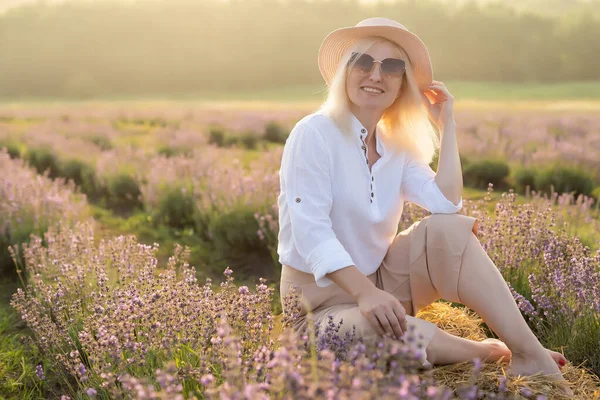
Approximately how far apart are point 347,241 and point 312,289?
0.28 meters

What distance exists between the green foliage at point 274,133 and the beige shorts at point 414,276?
10.7 meters

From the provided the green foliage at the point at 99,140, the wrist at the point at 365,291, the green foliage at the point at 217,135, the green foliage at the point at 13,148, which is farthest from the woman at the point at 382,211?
the green foliage at the point at 217,135

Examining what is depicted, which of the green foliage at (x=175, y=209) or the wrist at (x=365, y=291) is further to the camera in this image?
the green foliage at (x=175, y=209)

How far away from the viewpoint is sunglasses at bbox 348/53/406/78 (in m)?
2.94

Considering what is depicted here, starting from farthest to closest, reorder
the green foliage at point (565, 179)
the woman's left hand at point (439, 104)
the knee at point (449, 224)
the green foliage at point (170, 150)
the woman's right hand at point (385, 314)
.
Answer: the green foliage at point (170, 150)
the green foliage at point (565, 179)
the woman's left hand at point (439, 104)
the knee at point (449, 224)
the woman's right hand at point (385, 314)

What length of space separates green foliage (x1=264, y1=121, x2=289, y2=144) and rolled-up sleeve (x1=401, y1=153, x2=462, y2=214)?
410 inches

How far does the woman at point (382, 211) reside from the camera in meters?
2.70

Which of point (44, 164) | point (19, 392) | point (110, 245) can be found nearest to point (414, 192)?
point (110, 245)

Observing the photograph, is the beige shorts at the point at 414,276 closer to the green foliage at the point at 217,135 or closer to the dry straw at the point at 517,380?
the dry straw at the point at 517,380

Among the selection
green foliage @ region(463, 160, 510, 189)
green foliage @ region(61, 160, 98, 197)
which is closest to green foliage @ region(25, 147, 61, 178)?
green foliage @ region(61, 160, 98, 197)

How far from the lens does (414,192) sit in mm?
3229

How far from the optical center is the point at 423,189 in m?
3.18

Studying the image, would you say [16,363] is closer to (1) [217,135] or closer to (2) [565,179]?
(2) [565,179]

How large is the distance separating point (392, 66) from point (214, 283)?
99.5 inches
